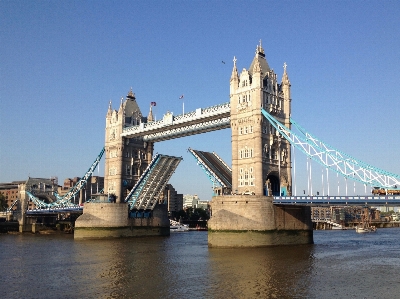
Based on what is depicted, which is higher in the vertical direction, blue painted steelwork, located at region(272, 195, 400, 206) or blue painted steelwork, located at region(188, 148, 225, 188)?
blue painted steelwork, located at region(188, 148, 225, 188)

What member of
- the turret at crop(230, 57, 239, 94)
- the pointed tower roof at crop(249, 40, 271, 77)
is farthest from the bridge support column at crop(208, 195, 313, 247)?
the pointed tower roof at crop(249, 40, 271, 77)

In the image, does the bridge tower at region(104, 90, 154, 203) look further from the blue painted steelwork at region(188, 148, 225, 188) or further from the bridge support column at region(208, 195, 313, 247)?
the bridge support column at region(208, 195, 313, 247)

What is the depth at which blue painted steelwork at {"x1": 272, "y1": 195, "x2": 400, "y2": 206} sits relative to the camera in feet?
151

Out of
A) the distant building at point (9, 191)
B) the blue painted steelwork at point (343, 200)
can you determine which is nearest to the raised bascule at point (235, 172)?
the blue painted steelwork at point (343, 200)

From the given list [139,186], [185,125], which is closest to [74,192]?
[139,186]

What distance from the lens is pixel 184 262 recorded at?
40.1 m

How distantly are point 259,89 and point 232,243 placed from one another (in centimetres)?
1994

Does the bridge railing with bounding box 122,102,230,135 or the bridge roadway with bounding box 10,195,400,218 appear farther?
the bridge railing with bounding box 122,102,230,135

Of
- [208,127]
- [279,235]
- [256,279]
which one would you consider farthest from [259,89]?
[256,279]

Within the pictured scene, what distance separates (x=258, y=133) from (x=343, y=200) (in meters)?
13.6

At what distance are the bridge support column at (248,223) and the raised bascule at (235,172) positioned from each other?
0.11 meters

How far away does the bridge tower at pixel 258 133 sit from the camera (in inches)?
2211

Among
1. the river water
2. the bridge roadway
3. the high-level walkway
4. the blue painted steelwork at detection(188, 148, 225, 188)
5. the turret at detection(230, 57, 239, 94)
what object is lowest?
the river water

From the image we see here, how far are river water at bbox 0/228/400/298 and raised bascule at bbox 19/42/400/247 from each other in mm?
5373
